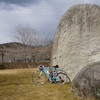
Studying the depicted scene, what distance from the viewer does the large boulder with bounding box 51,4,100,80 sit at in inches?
238

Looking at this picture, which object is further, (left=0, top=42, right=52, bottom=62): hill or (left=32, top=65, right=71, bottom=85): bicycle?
(left=0, top=42, right=52, bottom=62): hill

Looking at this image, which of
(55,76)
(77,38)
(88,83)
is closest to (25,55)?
(55,76)

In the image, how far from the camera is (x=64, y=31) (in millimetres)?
6633

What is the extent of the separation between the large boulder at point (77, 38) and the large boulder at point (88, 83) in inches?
58.9

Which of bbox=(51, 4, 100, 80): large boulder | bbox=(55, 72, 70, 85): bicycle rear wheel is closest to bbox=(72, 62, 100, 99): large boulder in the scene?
bbox=(51, 4, 100, 80): large boulder

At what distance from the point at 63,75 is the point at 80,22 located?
205cm

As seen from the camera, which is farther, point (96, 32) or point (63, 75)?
point (63, 75)

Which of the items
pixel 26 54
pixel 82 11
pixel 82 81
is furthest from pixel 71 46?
pixel 26 54

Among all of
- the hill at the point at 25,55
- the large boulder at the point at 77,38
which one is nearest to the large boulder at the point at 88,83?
the large boulder at the point at 77,38

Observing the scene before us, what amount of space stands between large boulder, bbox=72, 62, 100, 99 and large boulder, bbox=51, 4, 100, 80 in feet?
4.90

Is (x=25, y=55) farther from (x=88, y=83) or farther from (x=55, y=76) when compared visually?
(x=88, y=83)

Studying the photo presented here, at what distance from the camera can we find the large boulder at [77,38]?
605 cm

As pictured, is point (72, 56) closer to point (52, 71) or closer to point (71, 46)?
point (71, 46)

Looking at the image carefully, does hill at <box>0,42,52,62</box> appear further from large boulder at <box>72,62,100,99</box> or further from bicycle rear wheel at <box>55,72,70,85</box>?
large boulder at <box>72,62,100,99</box>
